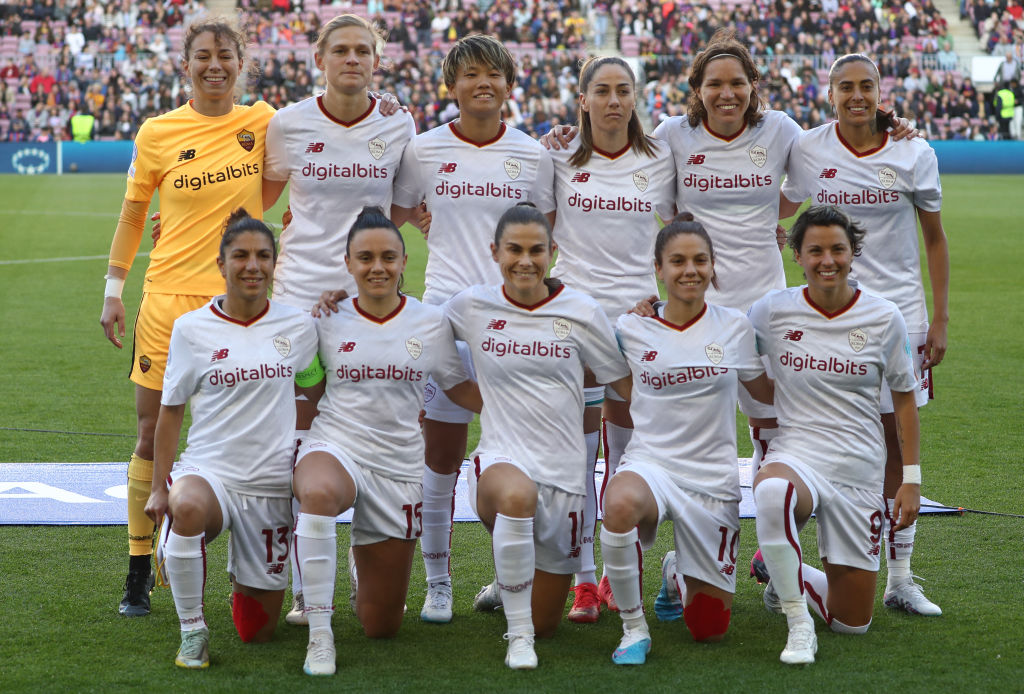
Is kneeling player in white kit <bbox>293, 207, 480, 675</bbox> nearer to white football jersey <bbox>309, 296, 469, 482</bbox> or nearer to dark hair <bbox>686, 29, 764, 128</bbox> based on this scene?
white football jersey <bbox>309, 296, 469, 482</bbox>

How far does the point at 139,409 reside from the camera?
15.3ft

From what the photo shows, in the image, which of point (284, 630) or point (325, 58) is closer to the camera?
point (284, 630)

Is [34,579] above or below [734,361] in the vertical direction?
below

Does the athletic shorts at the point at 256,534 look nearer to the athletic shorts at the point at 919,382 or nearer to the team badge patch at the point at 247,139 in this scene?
the team badge patch at the point at 247,139

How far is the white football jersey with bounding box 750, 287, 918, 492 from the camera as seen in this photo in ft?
13.9

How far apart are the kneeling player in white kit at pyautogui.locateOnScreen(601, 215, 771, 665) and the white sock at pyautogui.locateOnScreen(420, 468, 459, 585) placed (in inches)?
28.9

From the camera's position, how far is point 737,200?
4.72 m

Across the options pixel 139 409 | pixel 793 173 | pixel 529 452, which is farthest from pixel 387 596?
pixel 793 173

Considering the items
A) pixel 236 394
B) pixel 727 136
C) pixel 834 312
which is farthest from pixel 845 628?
pixel 236 394

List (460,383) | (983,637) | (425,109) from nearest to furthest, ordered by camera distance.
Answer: (983,637) < (460,383) < (425,109)

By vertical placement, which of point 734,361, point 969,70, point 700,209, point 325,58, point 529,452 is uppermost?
point 969,70

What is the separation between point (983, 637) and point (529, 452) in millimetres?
1661

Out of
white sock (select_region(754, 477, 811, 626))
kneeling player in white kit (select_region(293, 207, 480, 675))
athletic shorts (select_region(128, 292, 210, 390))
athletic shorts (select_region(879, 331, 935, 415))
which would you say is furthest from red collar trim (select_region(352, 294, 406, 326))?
athletic shorts (select_region(879, 331, 935, 415))

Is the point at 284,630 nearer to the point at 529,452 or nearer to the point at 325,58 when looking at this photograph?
the point at 529,452
